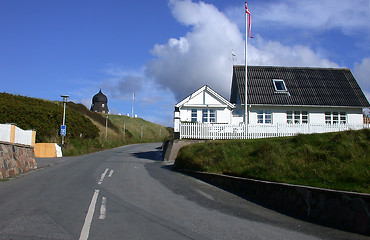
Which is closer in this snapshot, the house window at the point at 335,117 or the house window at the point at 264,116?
the house window at the point at 264,116

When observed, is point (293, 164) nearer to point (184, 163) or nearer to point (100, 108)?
point (184, 163)

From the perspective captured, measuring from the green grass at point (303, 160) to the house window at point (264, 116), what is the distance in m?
14.3

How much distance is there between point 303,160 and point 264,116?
19.6 meters

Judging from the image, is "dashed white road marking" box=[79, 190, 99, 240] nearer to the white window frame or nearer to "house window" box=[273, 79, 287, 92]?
the white window frame

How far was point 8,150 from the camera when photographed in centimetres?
1440

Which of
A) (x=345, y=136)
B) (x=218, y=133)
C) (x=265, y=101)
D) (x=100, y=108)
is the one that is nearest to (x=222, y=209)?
(x=345, y=136)

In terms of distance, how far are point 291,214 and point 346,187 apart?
4.86 feet

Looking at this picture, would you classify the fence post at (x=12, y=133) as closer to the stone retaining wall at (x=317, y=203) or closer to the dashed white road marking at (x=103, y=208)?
the dashed white road marking at (x=103, y=208)

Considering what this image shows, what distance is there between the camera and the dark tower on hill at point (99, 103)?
110694 millimetres

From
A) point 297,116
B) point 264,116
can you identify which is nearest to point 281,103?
point 264,116

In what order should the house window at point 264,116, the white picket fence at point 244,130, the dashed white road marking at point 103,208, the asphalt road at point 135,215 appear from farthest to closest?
the house window at point 264,116, the white picket fence at point 244,130, the dashed white road marking at point 103,208, the asphalt road at point 135,215

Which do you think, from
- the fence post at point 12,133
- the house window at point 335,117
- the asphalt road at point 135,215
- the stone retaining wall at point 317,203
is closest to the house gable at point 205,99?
the house window at point 335,117

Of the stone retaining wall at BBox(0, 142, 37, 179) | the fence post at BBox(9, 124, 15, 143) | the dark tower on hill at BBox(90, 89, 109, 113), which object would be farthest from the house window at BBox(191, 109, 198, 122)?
the dark tower on hill at BBox(90, 89, 109, 113)

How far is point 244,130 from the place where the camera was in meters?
23.5
